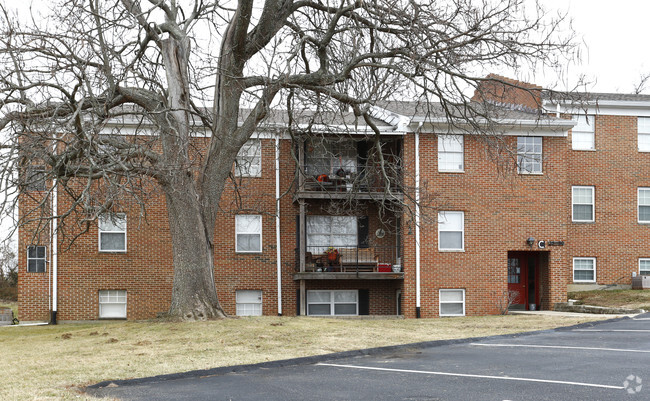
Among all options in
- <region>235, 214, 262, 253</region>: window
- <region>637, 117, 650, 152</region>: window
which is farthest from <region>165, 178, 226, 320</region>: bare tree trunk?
<region>637, 117, 650, 152</region>: window

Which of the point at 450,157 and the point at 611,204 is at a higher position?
the point at 450,157

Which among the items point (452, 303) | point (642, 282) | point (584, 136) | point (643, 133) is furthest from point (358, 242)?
point (643, 133)

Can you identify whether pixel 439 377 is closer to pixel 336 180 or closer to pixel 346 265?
pixel 346 265

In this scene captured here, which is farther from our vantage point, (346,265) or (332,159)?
(332,159)

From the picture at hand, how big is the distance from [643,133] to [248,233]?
15394 mm

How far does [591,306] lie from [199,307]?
1259 centimetres

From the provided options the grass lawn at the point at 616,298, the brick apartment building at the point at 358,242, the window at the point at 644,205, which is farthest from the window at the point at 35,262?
the window at the point at 644,205

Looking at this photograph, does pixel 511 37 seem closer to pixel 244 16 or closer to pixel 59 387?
pixel 244 16

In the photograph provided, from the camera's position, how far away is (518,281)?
2633cm

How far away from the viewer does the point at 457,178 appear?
2494cm

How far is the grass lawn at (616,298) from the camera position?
2236cm

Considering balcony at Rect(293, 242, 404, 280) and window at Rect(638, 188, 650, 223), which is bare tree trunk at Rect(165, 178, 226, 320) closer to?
balcony at Rect(293, 242, 404, 280)

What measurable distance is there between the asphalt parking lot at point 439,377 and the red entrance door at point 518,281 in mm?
12339

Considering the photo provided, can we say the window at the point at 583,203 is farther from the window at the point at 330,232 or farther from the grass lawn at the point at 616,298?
the window at the point at 330,232
